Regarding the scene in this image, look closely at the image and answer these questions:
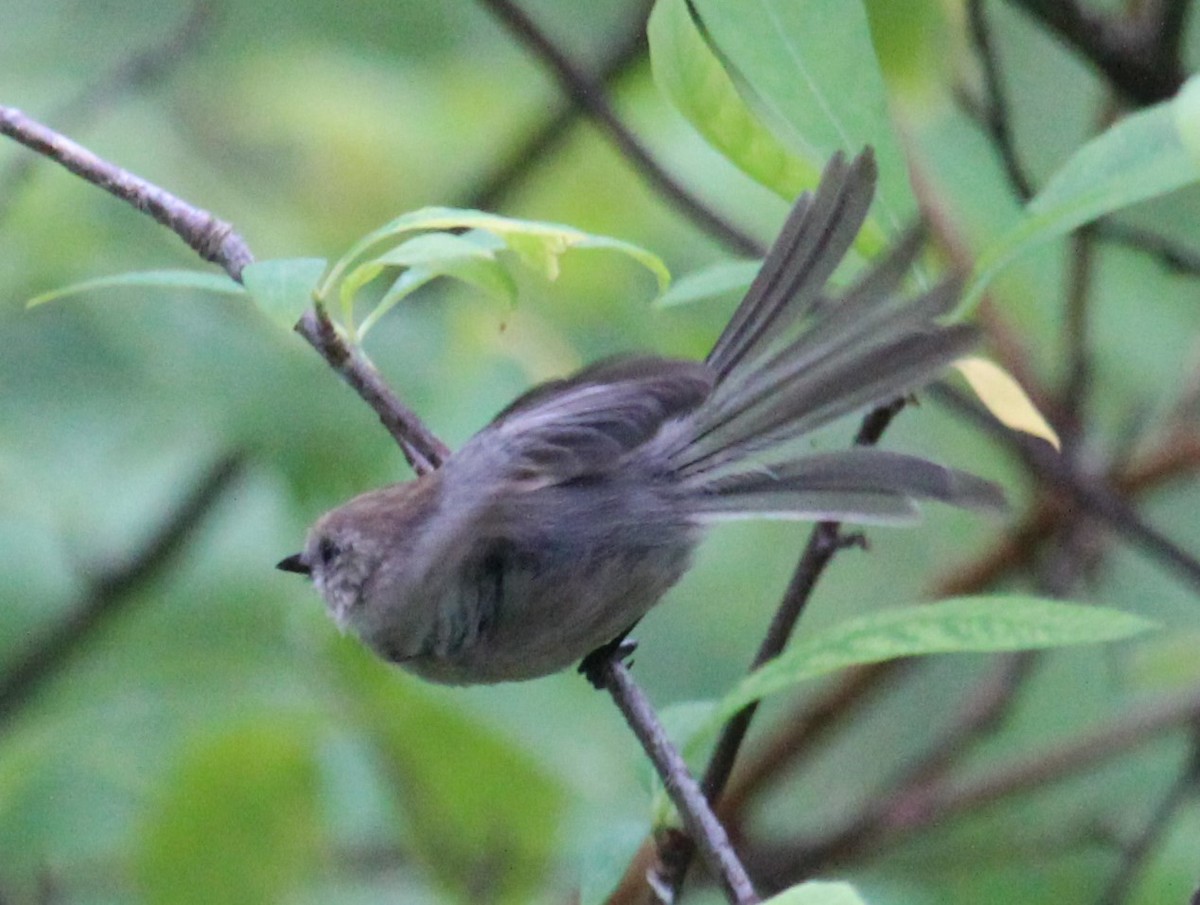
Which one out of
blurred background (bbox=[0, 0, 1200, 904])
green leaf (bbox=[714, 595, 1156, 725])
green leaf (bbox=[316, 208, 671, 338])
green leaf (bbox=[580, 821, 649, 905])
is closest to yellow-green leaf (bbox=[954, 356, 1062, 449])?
green leaf (bbox=[714, 595, 1156, 725])

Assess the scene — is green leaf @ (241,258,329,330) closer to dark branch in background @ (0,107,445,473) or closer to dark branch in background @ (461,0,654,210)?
dark branch in background @ (0,107,445,473)

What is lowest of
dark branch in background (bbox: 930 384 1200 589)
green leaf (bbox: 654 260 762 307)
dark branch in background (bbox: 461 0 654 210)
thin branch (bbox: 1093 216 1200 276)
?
dark branch in background (bbox: 930 384 1200 589)

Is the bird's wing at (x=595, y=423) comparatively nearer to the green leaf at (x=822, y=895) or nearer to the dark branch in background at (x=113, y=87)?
the green leaf at (x=822, y=895)

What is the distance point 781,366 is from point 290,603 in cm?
120

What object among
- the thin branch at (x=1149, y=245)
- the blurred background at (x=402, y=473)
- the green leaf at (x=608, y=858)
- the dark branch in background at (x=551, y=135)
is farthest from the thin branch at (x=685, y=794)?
the dark branch in background at (x=551, y=135)

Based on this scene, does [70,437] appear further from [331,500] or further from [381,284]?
[381,284]

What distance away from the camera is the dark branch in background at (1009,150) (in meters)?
2.49

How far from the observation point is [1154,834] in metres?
2.76

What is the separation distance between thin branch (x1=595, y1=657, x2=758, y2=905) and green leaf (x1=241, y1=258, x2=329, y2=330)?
2.21 ft

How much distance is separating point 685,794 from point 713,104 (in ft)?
2.53

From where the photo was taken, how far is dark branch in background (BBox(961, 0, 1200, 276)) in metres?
2.49

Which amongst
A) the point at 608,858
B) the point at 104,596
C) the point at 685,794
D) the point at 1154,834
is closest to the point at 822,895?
Result: the point at 685,794

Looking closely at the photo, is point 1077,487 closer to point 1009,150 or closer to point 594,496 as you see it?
point 1009,150

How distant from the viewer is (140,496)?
308 cm
